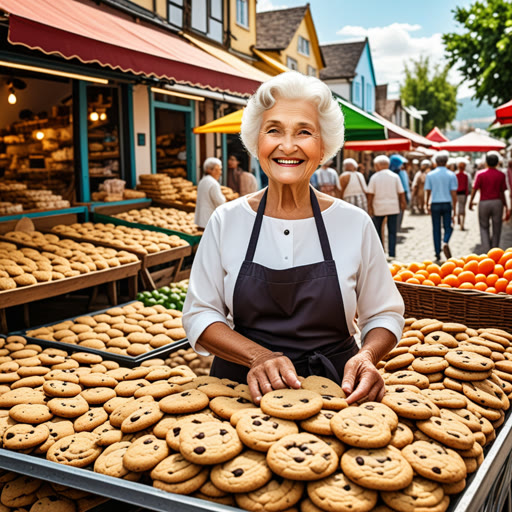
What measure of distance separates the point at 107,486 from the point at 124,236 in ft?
23.6

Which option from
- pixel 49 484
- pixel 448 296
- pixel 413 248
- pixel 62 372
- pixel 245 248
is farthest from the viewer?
pixel 413 248

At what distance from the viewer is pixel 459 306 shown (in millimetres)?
4363

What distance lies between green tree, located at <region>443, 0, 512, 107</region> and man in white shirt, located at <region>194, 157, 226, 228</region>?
13.8 metres

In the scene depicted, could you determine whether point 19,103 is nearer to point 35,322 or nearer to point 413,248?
point 35,322

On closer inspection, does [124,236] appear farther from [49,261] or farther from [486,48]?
[486,48]

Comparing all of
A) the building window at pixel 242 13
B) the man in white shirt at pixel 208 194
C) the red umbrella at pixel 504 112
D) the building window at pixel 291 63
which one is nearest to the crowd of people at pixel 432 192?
the man in white shirt at pixel 208 194

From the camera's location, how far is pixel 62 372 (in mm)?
3371

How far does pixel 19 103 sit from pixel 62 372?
498 inches

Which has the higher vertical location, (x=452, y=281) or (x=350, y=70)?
(x=350, y=70)

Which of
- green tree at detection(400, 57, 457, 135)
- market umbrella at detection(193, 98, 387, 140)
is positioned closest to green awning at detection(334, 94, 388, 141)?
market umbrella at detection(193, 98, 387, 140)

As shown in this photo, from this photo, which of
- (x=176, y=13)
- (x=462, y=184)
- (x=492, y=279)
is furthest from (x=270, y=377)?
(x=462, y=184)

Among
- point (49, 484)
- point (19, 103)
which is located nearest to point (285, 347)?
point (49, 484)

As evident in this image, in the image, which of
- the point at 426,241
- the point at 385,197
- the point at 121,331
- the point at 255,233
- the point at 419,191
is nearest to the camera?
the point at 255,233

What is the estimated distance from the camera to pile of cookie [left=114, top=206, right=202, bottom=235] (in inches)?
392
